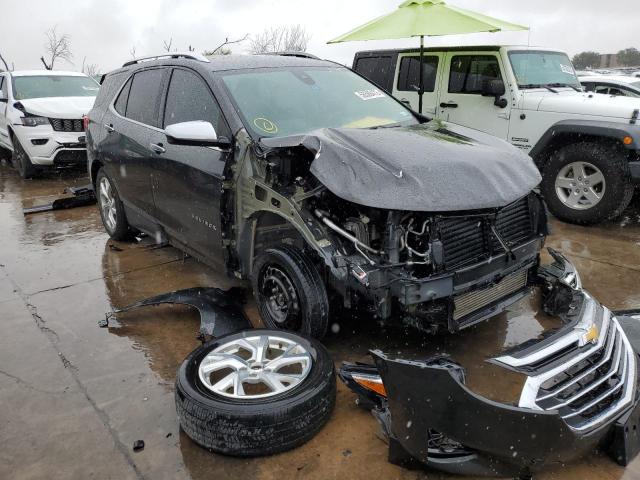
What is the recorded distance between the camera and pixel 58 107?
901cm

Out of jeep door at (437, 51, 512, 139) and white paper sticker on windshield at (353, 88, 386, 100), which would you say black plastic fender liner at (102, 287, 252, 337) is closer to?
white paper sticker on windshield at (353, 88, 386, 100)

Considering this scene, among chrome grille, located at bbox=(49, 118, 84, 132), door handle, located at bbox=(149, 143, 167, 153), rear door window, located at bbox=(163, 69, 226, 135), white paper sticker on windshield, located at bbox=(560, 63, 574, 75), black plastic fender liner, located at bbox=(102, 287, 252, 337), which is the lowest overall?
black plastic fender liner, located at bbox=(102, 287, 252, 337)

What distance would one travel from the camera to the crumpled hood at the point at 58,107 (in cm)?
884

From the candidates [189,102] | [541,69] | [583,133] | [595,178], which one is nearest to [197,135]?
[189,102]

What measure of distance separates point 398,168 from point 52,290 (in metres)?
3.27

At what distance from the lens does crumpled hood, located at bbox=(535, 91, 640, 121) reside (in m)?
5.68

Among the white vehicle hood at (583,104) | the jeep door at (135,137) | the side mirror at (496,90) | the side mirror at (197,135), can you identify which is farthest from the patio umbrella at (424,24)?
the side mirror at (197,135)

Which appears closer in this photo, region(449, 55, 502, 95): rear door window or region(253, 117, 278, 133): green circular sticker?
region(253, 117, 278, 133): green circular sticker

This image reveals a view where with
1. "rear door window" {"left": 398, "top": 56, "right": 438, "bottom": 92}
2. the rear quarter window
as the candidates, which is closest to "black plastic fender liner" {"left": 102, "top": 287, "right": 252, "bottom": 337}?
the rear quarter window

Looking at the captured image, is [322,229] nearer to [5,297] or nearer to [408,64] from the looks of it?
[5,297]

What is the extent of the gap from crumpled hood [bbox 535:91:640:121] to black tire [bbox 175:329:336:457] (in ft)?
15.7

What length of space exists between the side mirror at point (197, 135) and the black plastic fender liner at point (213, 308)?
1059mm

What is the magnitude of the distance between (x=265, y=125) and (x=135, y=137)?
1.59 metres

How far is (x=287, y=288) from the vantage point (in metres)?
3.22
